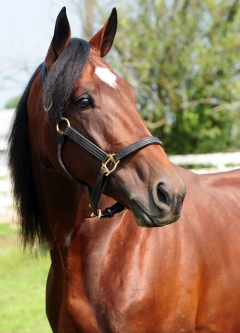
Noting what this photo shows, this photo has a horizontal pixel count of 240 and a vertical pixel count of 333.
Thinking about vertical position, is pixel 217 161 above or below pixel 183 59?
below

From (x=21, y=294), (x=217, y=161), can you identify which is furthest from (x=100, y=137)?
(x=217, y=161)

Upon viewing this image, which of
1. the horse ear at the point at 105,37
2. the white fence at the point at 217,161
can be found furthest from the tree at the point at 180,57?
the horse ear at the point at 105,37

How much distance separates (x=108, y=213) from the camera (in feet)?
8.23

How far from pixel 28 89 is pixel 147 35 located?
11.7 meters

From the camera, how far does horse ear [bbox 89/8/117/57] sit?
2.81 metres

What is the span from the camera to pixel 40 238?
287 centimetres

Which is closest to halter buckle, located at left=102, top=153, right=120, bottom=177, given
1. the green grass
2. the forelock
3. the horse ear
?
the forelock

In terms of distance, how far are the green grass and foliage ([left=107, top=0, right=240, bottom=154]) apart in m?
7.63

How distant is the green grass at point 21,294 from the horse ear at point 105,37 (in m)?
1.80

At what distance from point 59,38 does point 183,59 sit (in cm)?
1172

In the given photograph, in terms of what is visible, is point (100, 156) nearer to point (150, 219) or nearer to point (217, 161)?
point (150, 219)

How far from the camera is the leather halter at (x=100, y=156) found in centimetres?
234

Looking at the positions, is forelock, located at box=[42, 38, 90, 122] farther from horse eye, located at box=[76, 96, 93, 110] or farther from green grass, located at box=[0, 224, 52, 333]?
green grass, located at box=[0, 224, 52, 333]

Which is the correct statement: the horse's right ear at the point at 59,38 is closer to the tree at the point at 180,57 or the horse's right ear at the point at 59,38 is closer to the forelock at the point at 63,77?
the forelock at the point at 63,77
